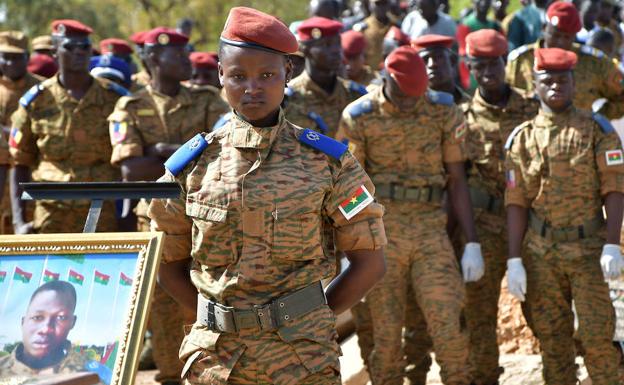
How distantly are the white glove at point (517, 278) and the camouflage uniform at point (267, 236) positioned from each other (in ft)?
11.2

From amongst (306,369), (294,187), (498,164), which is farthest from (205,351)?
(498,164)

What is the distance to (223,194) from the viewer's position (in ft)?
13.2

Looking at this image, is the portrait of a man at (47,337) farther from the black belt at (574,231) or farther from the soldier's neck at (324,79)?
the soldier's neck at (324,79)

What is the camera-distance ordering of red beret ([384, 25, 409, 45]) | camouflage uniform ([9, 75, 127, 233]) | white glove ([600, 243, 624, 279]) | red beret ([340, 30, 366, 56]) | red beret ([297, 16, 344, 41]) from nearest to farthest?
white glove ([600, 243, 624, 279]) < camouflage uniform ([9, 75, 127, 233]) < red beret ([297, 16, 344, 41]) < red beret ([384, 25, 409, 45]) < red beret ([340, 30, 366, 56])

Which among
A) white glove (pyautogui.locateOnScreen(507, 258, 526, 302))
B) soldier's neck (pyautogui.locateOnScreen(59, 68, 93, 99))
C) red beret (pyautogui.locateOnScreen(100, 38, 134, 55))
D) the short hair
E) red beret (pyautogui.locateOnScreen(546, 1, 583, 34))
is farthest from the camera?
red beret (pyautogui.locateOnScreen(100, 38, 134, 55))

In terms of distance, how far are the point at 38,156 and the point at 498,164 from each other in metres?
3.35

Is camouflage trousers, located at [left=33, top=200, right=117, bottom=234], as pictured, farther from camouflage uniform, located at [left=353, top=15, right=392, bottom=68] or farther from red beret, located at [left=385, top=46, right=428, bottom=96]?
camouflage uniform, located at [left=353, top=15, right=392, bottom=68]

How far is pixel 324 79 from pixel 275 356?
525cm

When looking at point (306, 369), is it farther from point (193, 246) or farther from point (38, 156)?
point (38, 156)

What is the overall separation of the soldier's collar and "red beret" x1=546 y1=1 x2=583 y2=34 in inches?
207

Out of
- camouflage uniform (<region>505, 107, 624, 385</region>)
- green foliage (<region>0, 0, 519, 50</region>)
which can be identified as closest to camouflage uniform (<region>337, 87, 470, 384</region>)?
camouflage uniform (<region>505, 107, 624, 385</region>)

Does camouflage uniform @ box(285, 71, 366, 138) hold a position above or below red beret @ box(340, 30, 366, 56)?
below

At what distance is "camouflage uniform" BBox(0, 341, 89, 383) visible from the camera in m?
3.40

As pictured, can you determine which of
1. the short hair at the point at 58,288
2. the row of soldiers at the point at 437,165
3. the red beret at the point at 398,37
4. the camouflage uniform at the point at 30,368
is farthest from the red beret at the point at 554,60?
the camouflage uniform at the point at 30,368
